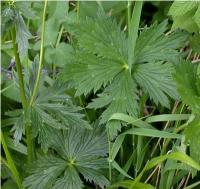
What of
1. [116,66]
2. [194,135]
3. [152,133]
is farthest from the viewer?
[116,66]

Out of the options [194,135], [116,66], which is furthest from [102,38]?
[194,135]

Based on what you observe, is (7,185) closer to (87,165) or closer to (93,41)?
(87,165)

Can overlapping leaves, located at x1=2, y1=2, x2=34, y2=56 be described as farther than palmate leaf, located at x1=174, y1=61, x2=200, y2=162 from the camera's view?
Yes

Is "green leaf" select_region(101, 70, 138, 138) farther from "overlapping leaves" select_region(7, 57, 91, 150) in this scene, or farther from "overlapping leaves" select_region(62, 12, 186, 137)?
"overlapping leaves" select_region(7, 57, 91, 150)

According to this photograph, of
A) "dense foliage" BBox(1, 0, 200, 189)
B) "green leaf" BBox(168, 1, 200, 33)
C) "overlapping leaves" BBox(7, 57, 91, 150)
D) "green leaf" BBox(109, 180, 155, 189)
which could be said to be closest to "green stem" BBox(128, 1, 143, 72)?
"dense foliage" BBox(1, 0, 200, 189)

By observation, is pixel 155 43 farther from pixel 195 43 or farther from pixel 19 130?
pixel 19 130

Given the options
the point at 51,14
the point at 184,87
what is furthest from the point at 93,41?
the point at 51,14

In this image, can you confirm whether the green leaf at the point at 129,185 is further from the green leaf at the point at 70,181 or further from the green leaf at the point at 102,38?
the green leaf at the point at 102,38
